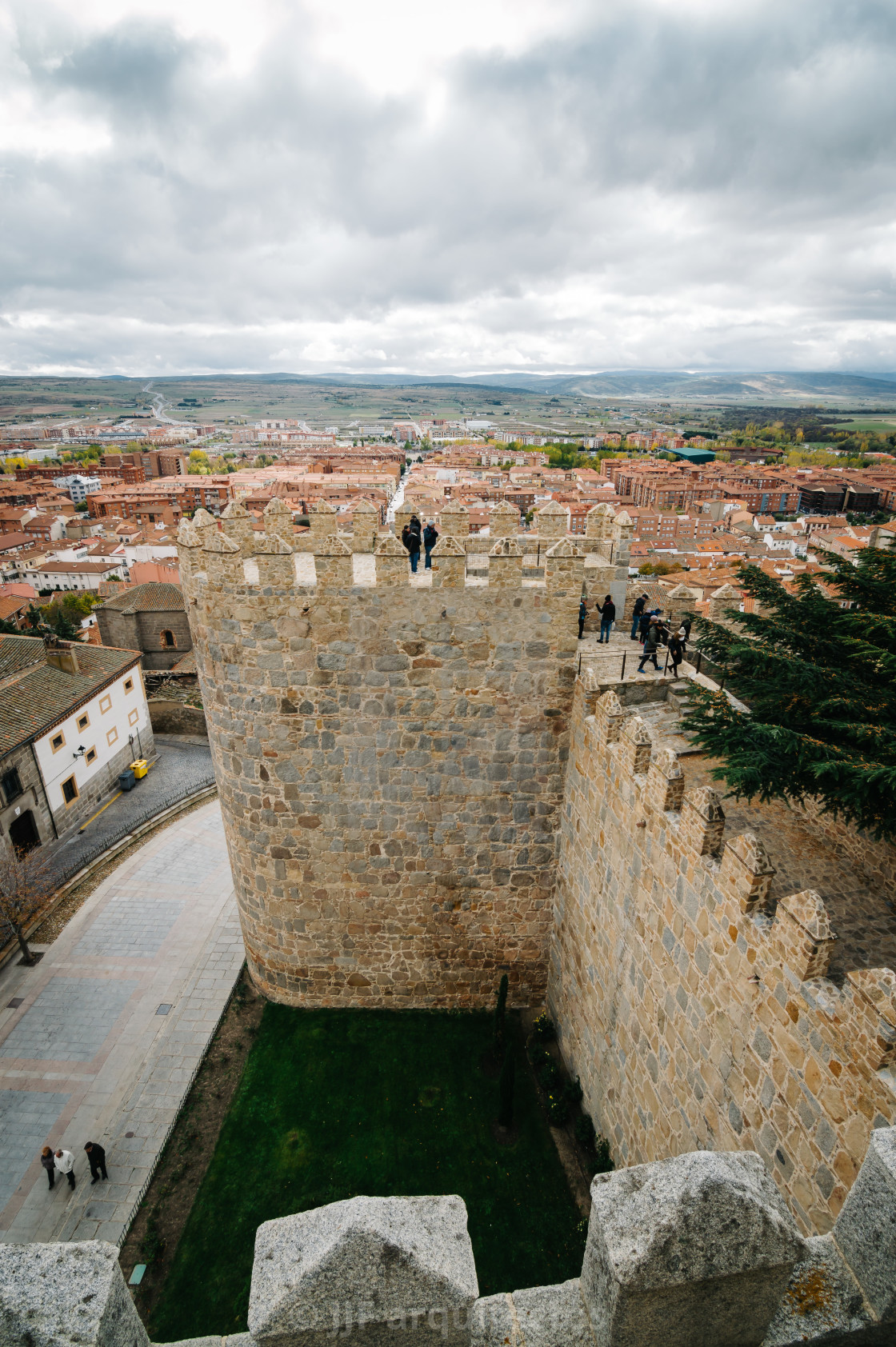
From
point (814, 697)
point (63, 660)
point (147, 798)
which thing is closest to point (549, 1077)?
point (814, 697)

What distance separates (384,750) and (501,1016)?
5.41 metres

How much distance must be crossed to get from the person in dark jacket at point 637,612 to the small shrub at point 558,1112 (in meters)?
7.70

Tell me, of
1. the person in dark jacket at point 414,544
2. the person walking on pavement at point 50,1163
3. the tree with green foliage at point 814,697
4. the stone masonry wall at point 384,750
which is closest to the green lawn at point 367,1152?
the stone masonry wall at point 384,750

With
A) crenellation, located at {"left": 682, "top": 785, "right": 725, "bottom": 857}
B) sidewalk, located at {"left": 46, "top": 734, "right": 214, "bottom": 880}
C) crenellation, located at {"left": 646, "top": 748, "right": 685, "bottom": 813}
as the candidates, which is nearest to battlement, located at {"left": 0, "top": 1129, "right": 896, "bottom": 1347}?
crenellation, located at {"left": 682, "top": 785, "right": 725, "bottom": 857}

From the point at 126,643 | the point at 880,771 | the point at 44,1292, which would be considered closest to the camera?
the point at 44,1292

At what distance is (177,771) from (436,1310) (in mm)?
26474

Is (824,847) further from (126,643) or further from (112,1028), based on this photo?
(126,643)

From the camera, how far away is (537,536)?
414 inches

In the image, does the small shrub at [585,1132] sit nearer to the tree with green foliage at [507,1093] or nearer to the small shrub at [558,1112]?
the small shrub at [558,1112]

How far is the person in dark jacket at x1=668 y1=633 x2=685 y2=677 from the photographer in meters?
9.91

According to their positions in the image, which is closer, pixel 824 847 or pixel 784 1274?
pixel 784 1274

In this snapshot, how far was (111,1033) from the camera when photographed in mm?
13656

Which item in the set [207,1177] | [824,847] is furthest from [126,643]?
[824,847]

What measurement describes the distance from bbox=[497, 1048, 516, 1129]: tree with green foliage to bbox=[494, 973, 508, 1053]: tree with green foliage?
1.00 m
